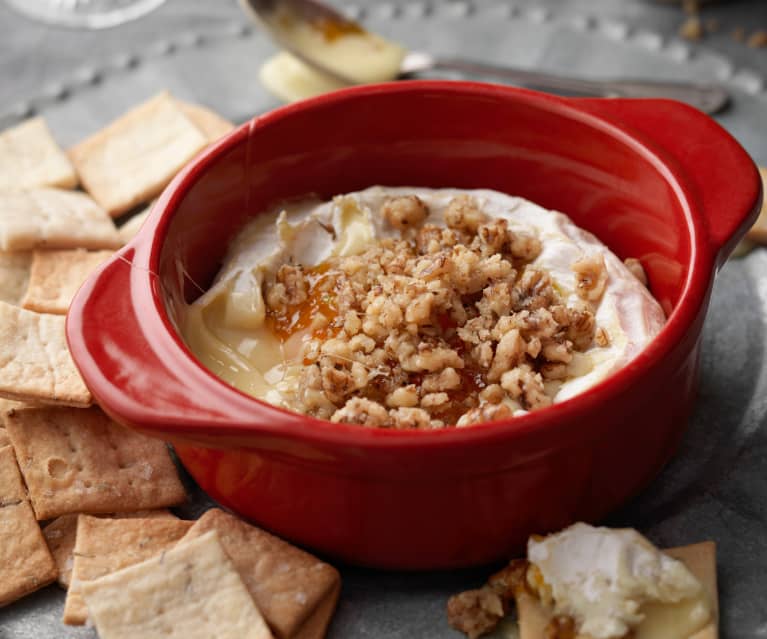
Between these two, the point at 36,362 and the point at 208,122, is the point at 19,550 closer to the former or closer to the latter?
the point at 36,362

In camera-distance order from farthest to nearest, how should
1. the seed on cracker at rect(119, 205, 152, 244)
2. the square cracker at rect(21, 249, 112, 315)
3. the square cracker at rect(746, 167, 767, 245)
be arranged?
the seed on cracker at rect(119, 205, 152, 244) → the square cracker at rect(746, 167, 767, 245) → the square cracker at rect(21, 249, 112, 315)

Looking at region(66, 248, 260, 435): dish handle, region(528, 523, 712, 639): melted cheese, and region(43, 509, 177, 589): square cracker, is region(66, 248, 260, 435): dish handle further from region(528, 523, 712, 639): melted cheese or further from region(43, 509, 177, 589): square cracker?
region(528, 523, 712, 639): melted cheese

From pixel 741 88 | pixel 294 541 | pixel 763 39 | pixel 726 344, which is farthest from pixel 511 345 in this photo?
pixel 763 39

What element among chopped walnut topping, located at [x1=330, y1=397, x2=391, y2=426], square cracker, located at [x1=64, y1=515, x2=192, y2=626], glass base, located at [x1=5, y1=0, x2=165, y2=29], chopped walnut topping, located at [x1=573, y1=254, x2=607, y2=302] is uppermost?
chopped walnut topping, located at [x1=573, y1=254, x2=607, y2=302]

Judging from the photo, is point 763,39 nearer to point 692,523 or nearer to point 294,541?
point 692,523

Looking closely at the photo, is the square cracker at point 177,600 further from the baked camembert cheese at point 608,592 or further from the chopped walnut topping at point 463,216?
the chopped walnut topping at point 463,216

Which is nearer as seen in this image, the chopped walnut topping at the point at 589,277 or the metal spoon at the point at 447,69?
the chopped walnut topping at the point at 589,277

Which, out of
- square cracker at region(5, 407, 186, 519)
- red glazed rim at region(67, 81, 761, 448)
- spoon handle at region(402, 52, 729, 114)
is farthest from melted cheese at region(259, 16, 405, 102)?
square cracker at region(5, 407, 186, 519)

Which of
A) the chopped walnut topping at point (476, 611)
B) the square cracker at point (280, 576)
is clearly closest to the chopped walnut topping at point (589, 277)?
the chopped walnut topping at point (476, 611)
